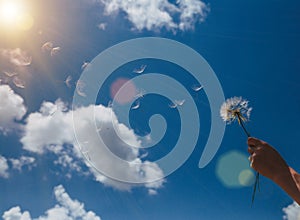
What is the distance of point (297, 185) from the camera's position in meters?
3.08

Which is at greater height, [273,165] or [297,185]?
[273,165]

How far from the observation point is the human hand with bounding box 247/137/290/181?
3.20 m

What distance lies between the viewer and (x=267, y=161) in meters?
3.21

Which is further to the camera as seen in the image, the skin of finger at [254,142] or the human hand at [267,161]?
the skin of finger at [254,142]

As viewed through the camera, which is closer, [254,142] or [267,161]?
[267,161]

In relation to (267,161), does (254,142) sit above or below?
above

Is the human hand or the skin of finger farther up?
the skin of finger

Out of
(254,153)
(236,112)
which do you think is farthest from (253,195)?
(236,112)

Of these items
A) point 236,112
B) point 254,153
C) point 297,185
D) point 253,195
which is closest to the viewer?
point 297,185

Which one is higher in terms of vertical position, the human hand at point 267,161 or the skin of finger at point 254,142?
the skin of finger at point 254,142

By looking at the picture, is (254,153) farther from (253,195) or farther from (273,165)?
(253,195)

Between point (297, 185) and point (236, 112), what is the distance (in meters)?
3.38

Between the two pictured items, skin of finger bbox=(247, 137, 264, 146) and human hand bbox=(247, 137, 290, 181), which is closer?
human hand bbox=(247, 137, 290, 181)

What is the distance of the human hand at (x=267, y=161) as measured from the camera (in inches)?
126
